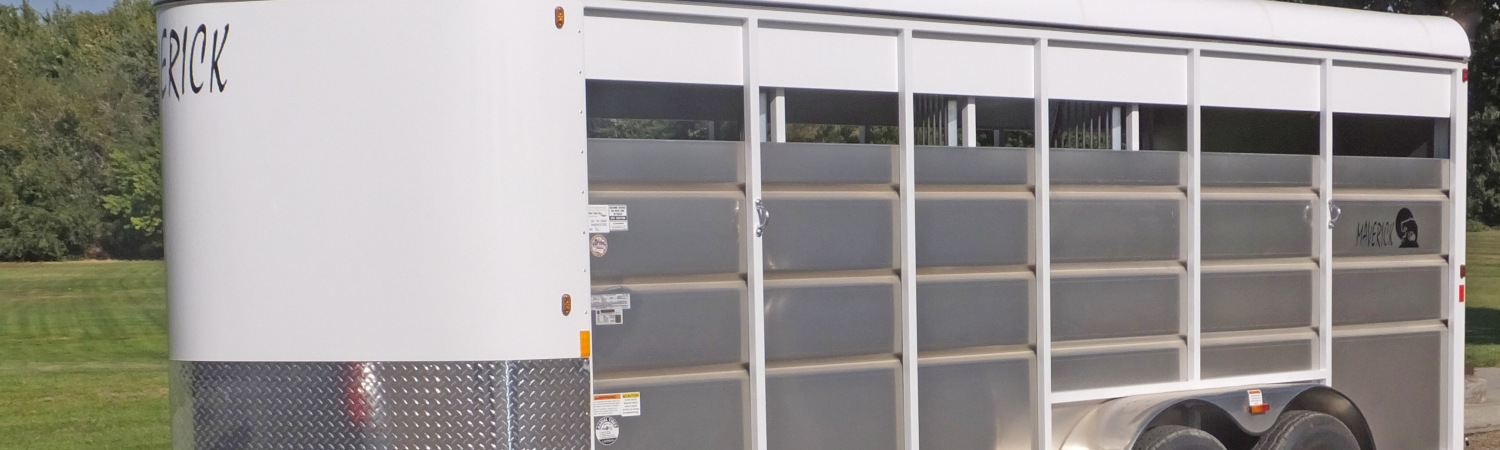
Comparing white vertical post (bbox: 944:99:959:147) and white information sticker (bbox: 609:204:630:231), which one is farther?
white vertical post (bbox: 944:99:959:147)

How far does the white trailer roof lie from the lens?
192 inches

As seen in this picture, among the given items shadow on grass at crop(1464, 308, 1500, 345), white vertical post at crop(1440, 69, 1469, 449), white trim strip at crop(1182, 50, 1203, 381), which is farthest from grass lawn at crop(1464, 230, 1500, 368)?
white trim strip at crop(1182, 50, 1203, 381)

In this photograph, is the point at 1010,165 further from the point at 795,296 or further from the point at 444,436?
the point at 444,436

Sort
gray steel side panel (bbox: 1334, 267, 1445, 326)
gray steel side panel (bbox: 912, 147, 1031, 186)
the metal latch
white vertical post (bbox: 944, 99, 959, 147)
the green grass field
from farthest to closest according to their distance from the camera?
the green grass field
gray steel side panel (bbox: 1334, 267, 1445, 326)
white vertical post (bbox: 944, 99, 959, 147)
gray steel side panel (bbox: 912, 147, 1031, 186)
the metal latch

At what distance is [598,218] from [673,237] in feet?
0.90

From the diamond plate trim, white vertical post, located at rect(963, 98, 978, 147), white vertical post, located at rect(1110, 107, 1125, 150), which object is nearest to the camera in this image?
the diamond plate trim

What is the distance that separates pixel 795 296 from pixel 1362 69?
2951 mm

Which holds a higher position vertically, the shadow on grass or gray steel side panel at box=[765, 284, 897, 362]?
gray steel side panel at box=[765, 284, 897, 362]

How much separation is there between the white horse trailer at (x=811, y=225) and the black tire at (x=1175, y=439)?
0.02 metres

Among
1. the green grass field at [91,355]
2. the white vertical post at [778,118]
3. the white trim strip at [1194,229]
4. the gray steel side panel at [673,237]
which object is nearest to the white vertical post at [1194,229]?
the white trim strip at [1194,229]

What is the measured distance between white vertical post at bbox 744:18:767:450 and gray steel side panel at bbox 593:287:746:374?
0.18ft

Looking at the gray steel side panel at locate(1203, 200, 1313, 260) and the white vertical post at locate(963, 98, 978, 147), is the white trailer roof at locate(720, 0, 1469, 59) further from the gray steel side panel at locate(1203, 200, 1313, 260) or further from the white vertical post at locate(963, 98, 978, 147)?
the gray steel side panel at locate(1203, 200, 1313, 260)

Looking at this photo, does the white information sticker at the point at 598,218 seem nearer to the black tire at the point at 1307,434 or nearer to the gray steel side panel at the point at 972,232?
the gray steel side panel at the point at 972,232

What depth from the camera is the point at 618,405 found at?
14.1 feet
